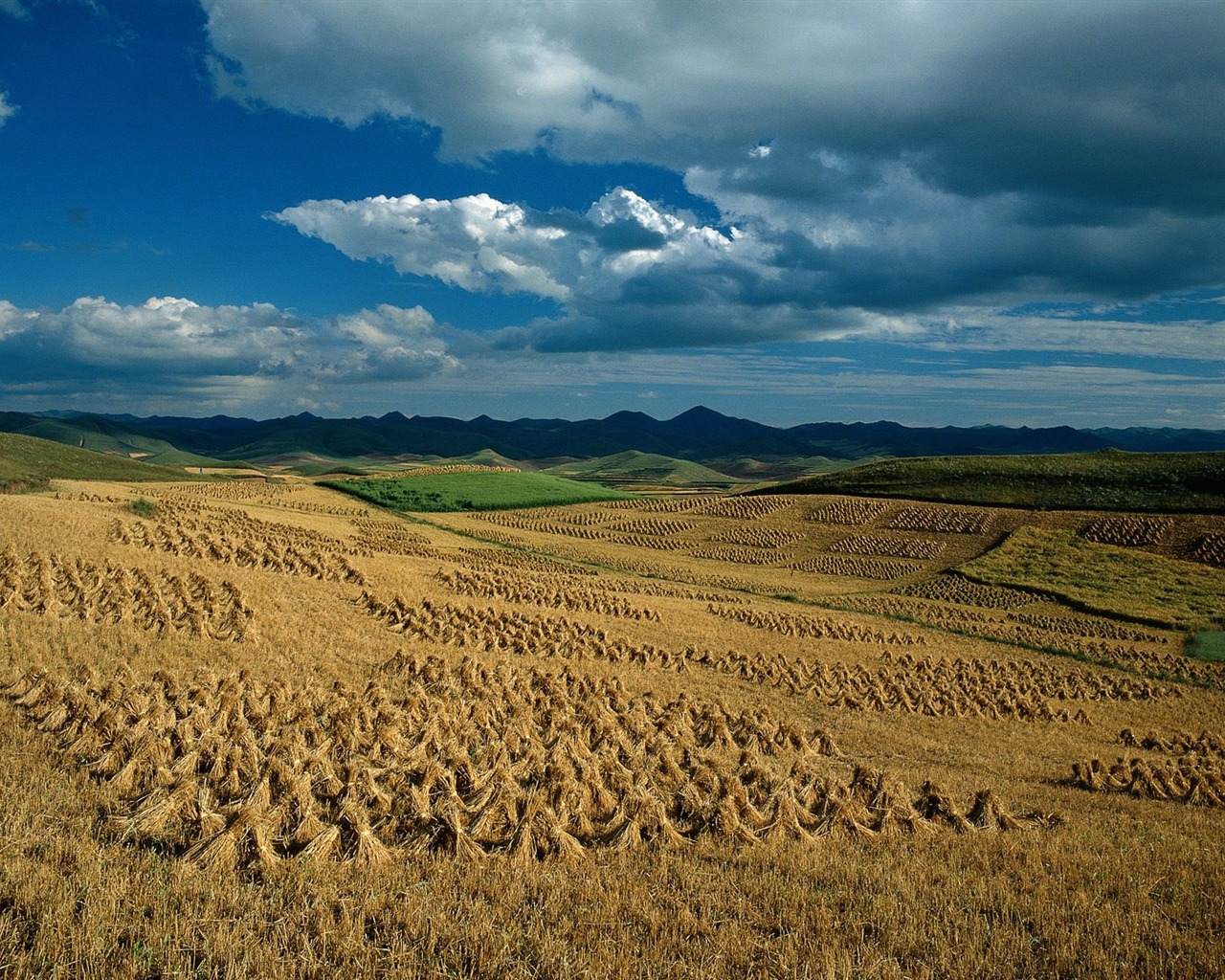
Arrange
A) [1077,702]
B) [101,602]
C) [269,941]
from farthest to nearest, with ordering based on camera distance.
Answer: [1077,702]
[101,602]
[269,941]

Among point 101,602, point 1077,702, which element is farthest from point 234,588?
point 1077,702

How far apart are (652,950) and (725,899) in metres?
1.50

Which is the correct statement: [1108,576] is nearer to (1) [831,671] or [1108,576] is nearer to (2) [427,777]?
(1) [831,671]

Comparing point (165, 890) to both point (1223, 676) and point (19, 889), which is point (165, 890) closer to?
point (19, 889)

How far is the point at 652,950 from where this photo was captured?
281 inches

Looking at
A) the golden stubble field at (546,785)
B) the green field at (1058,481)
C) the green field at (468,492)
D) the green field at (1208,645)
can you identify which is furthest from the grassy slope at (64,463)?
the green field at (1208,645)

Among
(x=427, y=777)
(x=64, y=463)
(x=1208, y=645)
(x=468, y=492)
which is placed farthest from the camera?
(x=468, y=492)

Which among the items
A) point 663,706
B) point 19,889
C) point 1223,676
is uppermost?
point 19,889

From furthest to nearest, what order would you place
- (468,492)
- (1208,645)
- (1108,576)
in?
(468,492)
(1108,576)
(1208,645)

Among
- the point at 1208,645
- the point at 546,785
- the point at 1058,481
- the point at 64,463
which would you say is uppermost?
the point at 64,463

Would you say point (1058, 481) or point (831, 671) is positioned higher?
point (1058, 481)

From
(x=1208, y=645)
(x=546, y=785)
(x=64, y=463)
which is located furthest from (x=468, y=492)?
(x=546, y=785)

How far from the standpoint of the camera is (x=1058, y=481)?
243ft

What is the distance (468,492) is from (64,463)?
163 ft
